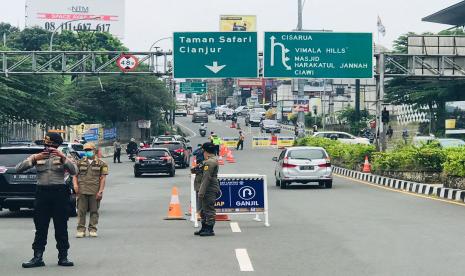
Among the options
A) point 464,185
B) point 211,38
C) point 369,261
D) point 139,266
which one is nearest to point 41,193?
point 139,266

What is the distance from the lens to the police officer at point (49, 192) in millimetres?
11773

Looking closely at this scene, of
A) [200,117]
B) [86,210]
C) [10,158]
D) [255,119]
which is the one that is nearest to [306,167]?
[10,158]

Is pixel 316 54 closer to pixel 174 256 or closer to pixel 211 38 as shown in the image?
pixel 211 38

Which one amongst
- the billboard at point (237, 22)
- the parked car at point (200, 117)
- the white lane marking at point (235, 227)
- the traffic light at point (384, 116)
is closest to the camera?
the white lane marking at point (235, 227)

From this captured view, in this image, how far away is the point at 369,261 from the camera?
12391 millimetres

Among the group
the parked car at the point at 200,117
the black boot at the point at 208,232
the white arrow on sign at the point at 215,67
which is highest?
the white arrow on sign at the point at 215,67

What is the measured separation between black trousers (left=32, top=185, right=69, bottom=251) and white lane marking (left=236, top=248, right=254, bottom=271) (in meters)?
2.30

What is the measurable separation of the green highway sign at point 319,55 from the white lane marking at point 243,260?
1152 inches

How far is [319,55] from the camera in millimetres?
42375

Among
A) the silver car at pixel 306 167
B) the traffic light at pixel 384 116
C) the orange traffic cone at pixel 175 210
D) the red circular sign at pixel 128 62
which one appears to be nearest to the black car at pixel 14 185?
the orange traffic cone at pixel 175 210

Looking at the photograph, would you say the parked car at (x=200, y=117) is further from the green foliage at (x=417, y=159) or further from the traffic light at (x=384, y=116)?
the green foliage at (x=417, y=159)

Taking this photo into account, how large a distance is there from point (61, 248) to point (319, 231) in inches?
237

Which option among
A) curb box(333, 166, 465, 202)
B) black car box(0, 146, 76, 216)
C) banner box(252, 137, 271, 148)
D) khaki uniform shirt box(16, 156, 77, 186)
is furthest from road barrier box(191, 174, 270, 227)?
banner box(252, 137, 271, 148)

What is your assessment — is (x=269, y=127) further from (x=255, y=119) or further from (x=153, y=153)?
(x=153, y=153)
